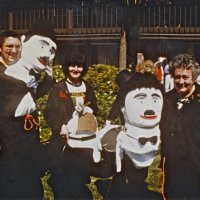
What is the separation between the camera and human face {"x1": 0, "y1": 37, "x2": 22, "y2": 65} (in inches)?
355

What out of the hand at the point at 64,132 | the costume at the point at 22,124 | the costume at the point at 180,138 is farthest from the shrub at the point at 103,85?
the costume at the point at 180,138

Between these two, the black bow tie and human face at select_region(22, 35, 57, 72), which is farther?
the black bow tie

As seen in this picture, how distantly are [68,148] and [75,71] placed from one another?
85 centimetres

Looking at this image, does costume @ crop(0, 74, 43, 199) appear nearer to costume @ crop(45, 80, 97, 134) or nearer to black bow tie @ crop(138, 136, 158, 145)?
costume @ crop(45, 80, 97, 134)

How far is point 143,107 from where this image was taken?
9078mm

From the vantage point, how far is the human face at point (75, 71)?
9062mm

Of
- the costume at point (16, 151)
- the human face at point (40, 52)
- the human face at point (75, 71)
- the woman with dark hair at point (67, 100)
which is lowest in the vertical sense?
the costume at point (16, 151)

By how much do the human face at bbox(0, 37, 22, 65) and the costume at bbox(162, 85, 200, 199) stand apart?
5.59ft

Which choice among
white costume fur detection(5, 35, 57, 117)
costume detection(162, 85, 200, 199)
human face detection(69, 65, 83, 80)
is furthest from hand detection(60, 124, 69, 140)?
costume detection(162, 85, 200, 199)

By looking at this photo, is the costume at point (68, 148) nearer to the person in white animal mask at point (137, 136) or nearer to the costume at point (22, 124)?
the costume at point (22, 124)

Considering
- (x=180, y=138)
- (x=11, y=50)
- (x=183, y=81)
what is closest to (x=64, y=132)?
(x=11, y=50)

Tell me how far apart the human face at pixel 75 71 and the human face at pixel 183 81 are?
105cm

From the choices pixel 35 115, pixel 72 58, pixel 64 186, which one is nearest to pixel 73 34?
pixel 72 58

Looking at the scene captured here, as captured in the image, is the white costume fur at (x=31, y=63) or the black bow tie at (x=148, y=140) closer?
the white costume fur at (x=31, y=63)
